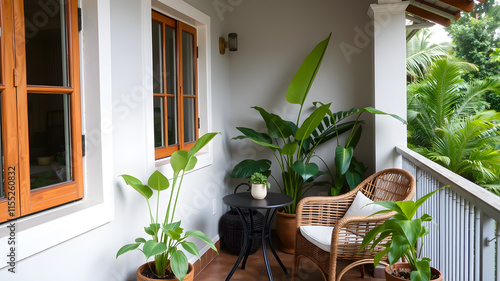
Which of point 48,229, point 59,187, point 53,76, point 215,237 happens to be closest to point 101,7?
point 53,76

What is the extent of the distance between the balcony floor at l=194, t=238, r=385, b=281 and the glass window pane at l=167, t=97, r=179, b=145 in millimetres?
1110

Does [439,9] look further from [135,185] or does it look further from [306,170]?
[135,185]

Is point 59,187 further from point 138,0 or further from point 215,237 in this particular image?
point 215,237

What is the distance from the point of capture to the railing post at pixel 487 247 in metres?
1.58

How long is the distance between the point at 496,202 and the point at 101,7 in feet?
6.38

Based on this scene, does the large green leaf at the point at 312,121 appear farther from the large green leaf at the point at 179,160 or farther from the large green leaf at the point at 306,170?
the large green leaf at the point at 179,160

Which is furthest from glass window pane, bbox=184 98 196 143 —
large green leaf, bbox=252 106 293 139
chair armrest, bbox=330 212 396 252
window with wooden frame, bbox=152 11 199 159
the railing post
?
the railing post

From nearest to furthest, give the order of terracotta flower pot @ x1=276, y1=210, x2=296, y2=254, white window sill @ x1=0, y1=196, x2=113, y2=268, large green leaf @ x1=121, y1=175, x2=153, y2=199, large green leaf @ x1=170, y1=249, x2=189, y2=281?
white window sill @ x1=0, y1=196, x2=113, y2=268
large green leaf @ x1=170, y1=249, x2=189, y2=281
large green leaf @ x1=121, y1=175, x2=153, y2=199
terracotta flower pot @ x1=276, y1=210, x2=296, y2=254

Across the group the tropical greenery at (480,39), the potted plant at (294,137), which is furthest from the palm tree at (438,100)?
the tropical greenery at (480,39)

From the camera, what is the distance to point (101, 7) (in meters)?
2.03

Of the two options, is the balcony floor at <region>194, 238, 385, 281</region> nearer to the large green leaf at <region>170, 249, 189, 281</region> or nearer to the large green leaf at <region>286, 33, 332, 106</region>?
the large green leaf at <region>170, 249, 189, 281</region>

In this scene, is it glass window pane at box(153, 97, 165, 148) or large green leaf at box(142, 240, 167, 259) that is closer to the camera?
large green leaf at box(142, 240, 167, 259)

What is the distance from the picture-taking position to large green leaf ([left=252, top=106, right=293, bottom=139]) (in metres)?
3.77

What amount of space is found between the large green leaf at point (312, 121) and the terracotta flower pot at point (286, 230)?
0.76m
